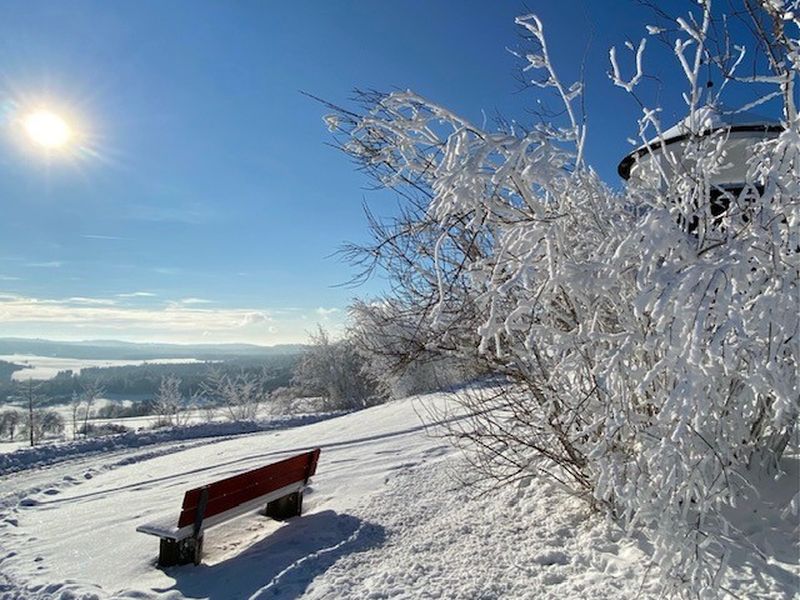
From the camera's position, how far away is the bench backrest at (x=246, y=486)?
455 cm

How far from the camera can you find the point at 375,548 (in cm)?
445

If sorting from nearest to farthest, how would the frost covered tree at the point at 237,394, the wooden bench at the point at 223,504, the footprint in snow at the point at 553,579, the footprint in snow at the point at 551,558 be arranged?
the footprint in snow at the point at 553,579 < the footprint in snow at the point at 551,558 < the wooden bench at the point at 223,504 < the frost covered tree at the point at 237,394

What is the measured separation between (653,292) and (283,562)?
370cm

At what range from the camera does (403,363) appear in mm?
5207

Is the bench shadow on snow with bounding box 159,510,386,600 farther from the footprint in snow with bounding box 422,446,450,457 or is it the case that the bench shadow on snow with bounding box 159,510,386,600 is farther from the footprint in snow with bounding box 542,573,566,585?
the footprint in snow with bounding box 422,446,450,457

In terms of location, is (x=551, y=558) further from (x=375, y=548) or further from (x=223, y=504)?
(x=223, y=504)

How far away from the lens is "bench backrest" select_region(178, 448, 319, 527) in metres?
4.55

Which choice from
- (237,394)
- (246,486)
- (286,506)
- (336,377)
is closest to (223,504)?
(246,486)

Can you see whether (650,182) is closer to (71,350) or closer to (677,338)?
A: (677,338)

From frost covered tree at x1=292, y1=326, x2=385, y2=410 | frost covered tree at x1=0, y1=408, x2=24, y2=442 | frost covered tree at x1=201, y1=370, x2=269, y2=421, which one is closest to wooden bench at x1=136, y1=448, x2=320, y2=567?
frost covered tree at x1=292, y1=326, x2=385, y2=410

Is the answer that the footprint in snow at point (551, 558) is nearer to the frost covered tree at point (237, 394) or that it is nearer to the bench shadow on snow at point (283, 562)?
the bench shadow on snow at point (283, 562)

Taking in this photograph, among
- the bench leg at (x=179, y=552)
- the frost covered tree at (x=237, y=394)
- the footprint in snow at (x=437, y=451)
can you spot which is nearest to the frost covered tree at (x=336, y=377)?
the frost covered tree at (x=237, y=394)

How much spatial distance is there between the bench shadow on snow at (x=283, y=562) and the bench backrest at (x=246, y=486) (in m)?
0.42

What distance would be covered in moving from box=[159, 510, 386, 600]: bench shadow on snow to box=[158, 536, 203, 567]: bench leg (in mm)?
60
